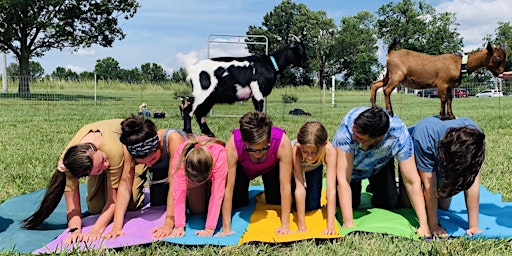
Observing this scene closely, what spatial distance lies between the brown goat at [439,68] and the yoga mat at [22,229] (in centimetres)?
324

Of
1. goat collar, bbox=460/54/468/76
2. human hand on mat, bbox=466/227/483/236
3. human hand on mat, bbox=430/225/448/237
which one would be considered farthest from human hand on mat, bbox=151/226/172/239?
goat collar, bbox=460/54/468/76

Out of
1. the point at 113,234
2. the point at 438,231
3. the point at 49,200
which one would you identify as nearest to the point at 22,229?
the point at 49,200

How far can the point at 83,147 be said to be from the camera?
331 centimetres

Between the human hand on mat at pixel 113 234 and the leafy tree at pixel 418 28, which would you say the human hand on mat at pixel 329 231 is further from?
the leafy tree at pixel 418 28

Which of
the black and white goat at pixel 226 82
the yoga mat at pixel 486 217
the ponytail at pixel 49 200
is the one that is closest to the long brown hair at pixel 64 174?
the ponytail at pixel 49 200

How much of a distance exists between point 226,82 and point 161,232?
1964 mm

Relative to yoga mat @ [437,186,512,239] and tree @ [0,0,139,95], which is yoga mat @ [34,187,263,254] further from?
tree @ [0,0,139,95]

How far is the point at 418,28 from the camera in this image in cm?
5091

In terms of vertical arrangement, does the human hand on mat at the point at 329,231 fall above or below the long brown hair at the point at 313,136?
below

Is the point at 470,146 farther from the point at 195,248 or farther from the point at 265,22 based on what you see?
the point at 265,22

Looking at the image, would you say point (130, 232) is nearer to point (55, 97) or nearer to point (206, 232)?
point (206, 232)

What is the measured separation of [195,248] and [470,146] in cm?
202

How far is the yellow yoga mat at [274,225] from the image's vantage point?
3.30 meters

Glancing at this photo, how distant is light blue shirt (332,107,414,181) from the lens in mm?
3496
